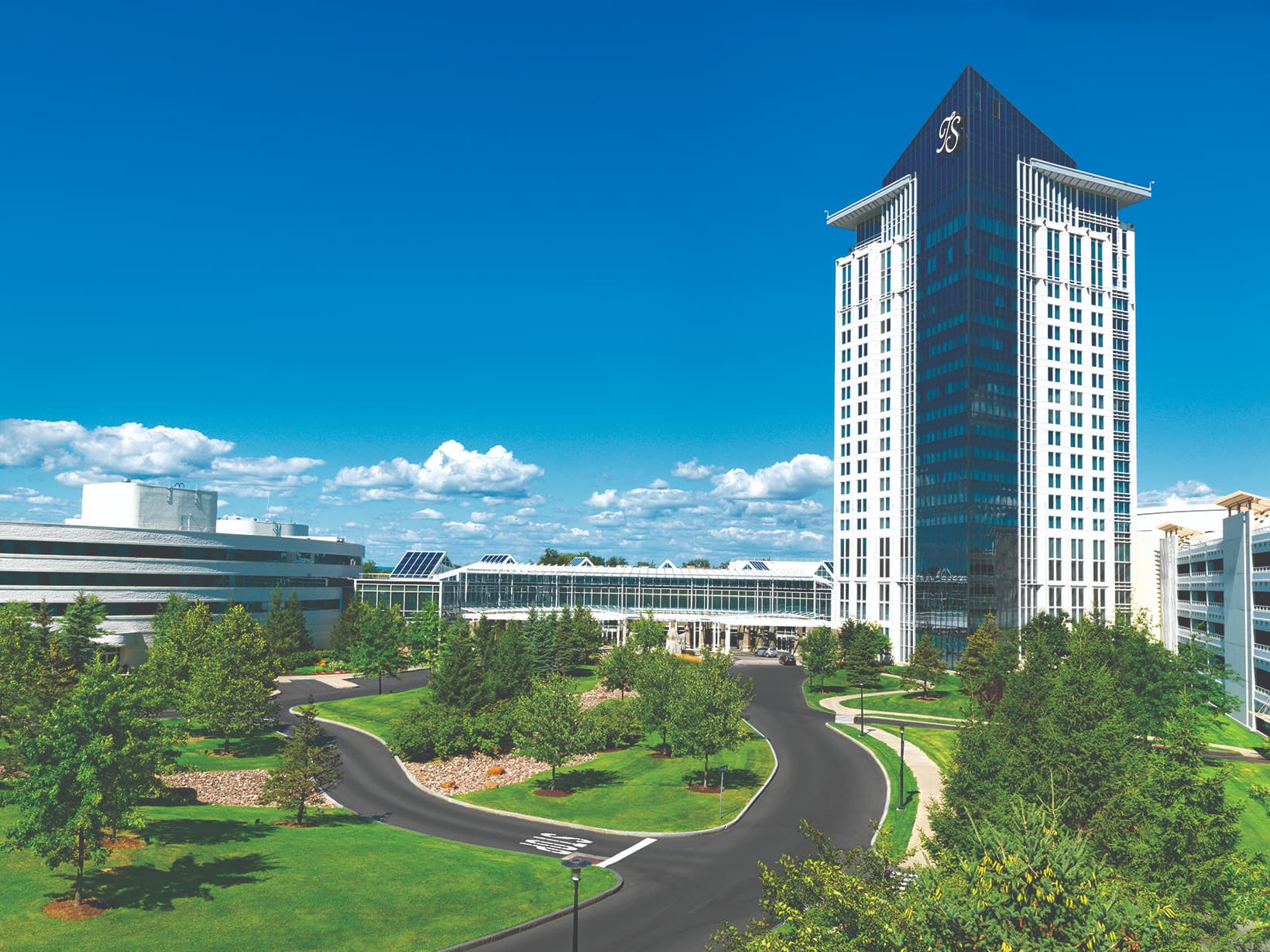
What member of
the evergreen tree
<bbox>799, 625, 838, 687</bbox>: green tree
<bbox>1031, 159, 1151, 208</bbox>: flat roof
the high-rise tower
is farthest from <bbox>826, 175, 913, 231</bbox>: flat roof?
the evergreen tree

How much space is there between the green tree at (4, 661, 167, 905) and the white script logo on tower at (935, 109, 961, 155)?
373ft

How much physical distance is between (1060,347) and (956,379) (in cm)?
1697

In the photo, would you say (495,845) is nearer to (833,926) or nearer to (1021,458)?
(833,926)

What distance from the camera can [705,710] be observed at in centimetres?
5728

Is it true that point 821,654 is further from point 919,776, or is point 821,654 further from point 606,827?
point 606,827

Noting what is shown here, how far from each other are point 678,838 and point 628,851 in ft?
11.4

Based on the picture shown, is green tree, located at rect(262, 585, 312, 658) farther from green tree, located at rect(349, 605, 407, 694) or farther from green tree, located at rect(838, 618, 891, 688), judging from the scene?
green tree, located at rect(838, 618, 891, 688)

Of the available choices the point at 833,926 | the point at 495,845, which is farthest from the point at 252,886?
the point at 833,926

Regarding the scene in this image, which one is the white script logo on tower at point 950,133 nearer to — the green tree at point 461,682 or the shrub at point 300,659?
the green tree at point 461,682

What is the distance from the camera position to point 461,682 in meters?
68.1

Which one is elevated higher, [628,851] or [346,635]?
[346,635]

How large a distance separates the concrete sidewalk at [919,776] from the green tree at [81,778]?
1215 inches

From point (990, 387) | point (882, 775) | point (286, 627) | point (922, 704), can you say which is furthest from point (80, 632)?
point (990, 387)

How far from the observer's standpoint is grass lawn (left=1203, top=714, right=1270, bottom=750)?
65562 mm
